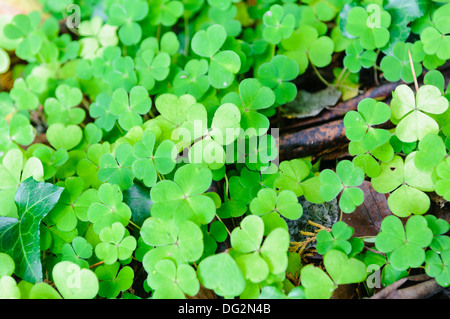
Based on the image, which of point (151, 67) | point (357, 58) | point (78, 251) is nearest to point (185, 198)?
point (78, 251)

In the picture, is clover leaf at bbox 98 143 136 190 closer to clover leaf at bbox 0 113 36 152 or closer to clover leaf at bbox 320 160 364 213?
clover leaf at bbox 0 113 36 152

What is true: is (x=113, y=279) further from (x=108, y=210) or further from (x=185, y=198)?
(x=185, y=198)

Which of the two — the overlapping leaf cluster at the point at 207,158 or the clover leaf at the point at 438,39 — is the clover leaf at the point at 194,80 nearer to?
the overlapping leaf cluster at the point at 207,158

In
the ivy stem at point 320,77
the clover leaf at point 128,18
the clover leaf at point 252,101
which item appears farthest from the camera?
the clover leaf at point 128,18

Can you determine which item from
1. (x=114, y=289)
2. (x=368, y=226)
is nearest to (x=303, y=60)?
(x=368, y=226)

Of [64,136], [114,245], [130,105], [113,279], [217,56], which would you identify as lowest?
[113,279]

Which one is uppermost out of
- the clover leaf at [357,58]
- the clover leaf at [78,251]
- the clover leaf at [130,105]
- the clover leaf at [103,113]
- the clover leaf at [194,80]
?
the clover leaf at [357,58]

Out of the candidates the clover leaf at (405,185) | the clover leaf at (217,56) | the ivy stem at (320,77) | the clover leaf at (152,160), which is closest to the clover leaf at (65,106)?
the clover leaf at (152,160)
